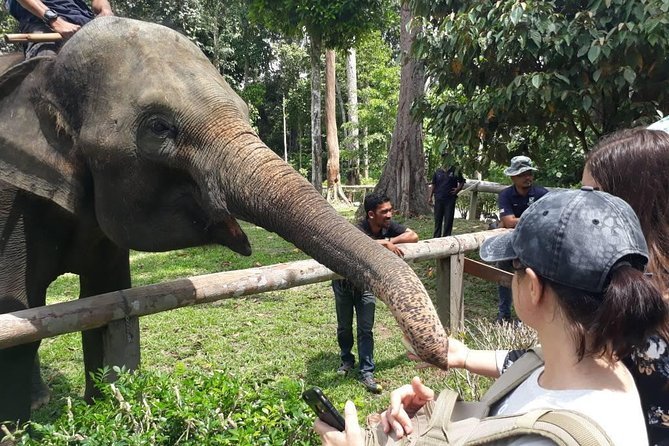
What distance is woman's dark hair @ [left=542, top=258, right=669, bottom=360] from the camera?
3.69 feet

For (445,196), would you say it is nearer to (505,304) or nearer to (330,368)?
(505,304)

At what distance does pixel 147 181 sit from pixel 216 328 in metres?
3.48

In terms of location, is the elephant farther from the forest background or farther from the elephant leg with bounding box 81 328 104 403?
the forest background

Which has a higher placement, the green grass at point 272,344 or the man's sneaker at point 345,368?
the man's sneaker at point 345,368

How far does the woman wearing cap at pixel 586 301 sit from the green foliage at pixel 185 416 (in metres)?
1.02

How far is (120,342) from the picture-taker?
9.37ft

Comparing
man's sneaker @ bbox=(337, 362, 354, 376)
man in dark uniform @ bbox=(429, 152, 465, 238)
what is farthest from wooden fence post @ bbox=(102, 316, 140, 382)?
man in dark uniform @ bbox=(429, 152, 465, 238)

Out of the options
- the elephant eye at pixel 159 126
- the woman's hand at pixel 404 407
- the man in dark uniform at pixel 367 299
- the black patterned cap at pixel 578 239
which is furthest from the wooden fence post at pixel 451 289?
the black patterned cap at pixel 578 239

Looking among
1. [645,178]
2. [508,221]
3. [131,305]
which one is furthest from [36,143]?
[508,221]

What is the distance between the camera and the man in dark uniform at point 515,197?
5.84 meters

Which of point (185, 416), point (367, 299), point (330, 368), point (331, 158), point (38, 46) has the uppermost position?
point (38, 46)

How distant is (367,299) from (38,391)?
2.53 metres

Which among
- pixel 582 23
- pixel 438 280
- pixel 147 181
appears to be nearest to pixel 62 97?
pixel 147 181

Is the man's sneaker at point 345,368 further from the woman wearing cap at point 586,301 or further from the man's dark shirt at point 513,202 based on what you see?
the woman wearing cap at point 586,301
